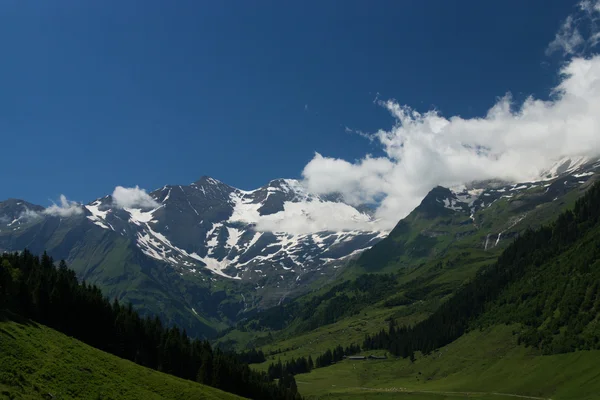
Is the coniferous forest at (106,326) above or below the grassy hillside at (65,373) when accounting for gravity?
above

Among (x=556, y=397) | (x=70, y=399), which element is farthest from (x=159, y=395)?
(x=556, y=397)

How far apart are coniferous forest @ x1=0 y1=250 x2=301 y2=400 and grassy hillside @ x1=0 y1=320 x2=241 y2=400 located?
1159cm

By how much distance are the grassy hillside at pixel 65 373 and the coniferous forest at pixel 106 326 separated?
1159cm

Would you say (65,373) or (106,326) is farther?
(106,326)

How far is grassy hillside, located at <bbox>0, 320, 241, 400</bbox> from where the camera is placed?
66.5 metres

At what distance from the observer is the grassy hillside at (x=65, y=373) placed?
66506 mm

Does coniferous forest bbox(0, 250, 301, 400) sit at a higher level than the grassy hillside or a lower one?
higher

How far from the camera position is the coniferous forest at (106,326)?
107 meters

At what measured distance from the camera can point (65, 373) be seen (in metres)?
74.8

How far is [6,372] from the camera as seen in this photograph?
65.6 meters

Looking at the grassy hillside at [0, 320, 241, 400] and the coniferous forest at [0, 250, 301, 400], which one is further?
the coniferous forest at [0, 250, 301, 400]

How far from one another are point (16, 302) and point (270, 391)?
81.5m

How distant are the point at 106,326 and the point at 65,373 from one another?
178 feet

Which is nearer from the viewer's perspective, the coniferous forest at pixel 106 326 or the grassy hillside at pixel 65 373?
the grassy hillside at pixel 65 373
